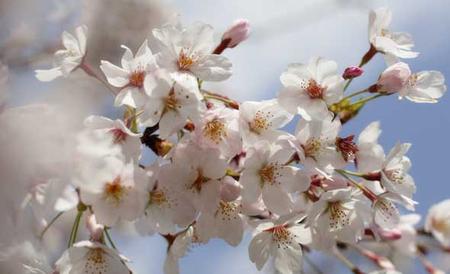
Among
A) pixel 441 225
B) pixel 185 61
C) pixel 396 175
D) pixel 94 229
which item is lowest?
pixel 441 225

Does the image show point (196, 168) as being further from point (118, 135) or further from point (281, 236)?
point (281, 236)

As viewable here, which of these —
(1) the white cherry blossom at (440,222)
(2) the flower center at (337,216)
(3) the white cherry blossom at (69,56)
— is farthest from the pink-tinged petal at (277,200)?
(1) the white cherry blossom at (440,222)

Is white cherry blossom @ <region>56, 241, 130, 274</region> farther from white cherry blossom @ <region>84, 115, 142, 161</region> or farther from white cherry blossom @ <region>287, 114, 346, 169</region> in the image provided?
white cherry blossom @ <region>287, 114, 346, 169</region>

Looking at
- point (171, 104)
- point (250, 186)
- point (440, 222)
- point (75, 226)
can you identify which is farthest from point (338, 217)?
point (440, 222)

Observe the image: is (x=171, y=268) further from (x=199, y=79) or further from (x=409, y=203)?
(x=409, y=203)

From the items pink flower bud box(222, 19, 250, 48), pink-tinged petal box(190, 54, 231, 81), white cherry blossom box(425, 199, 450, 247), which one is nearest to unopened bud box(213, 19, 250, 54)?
pink flower bud box(222, 19, 250, 48)

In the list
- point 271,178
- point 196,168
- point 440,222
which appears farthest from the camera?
point 440,222

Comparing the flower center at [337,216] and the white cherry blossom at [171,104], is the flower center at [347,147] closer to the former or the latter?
the flower center at [337,216]
